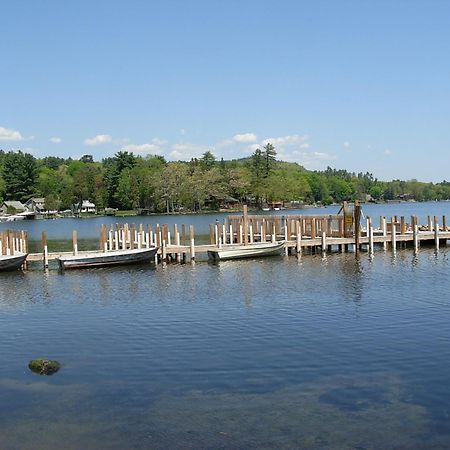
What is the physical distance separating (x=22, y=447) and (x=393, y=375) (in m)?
9.35

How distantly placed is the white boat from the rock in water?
2617cm

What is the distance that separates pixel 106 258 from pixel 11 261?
596cm

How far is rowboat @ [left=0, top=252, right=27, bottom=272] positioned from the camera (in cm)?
4016

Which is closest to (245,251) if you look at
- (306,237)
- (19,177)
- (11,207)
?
(306,237)

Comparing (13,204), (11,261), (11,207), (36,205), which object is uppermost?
(13,204)

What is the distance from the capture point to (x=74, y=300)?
29.8 m

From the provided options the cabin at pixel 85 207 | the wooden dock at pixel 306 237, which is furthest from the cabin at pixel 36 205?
the wooden dock at pixel 306 237

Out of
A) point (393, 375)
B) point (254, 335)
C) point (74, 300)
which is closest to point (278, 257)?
point (74, 300)

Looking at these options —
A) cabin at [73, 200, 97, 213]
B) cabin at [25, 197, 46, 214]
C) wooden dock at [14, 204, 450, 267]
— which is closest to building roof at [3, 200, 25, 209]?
cabin at [25, 197, 46, 214]

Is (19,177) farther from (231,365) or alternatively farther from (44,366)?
(231,365)

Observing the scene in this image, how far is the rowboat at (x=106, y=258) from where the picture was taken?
134 feet

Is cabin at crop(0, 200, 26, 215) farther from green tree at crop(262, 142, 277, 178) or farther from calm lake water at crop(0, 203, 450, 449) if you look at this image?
calm lake water at crop(0, 203, 450, 449)

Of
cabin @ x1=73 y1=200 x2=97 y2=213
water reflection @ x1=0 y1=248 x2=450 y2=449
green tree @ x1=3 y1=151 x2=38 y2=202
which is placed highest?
green tree @ x1=3 y1=151 x2=38 y2=202

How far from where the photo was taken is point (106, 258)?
41656 millimetres
